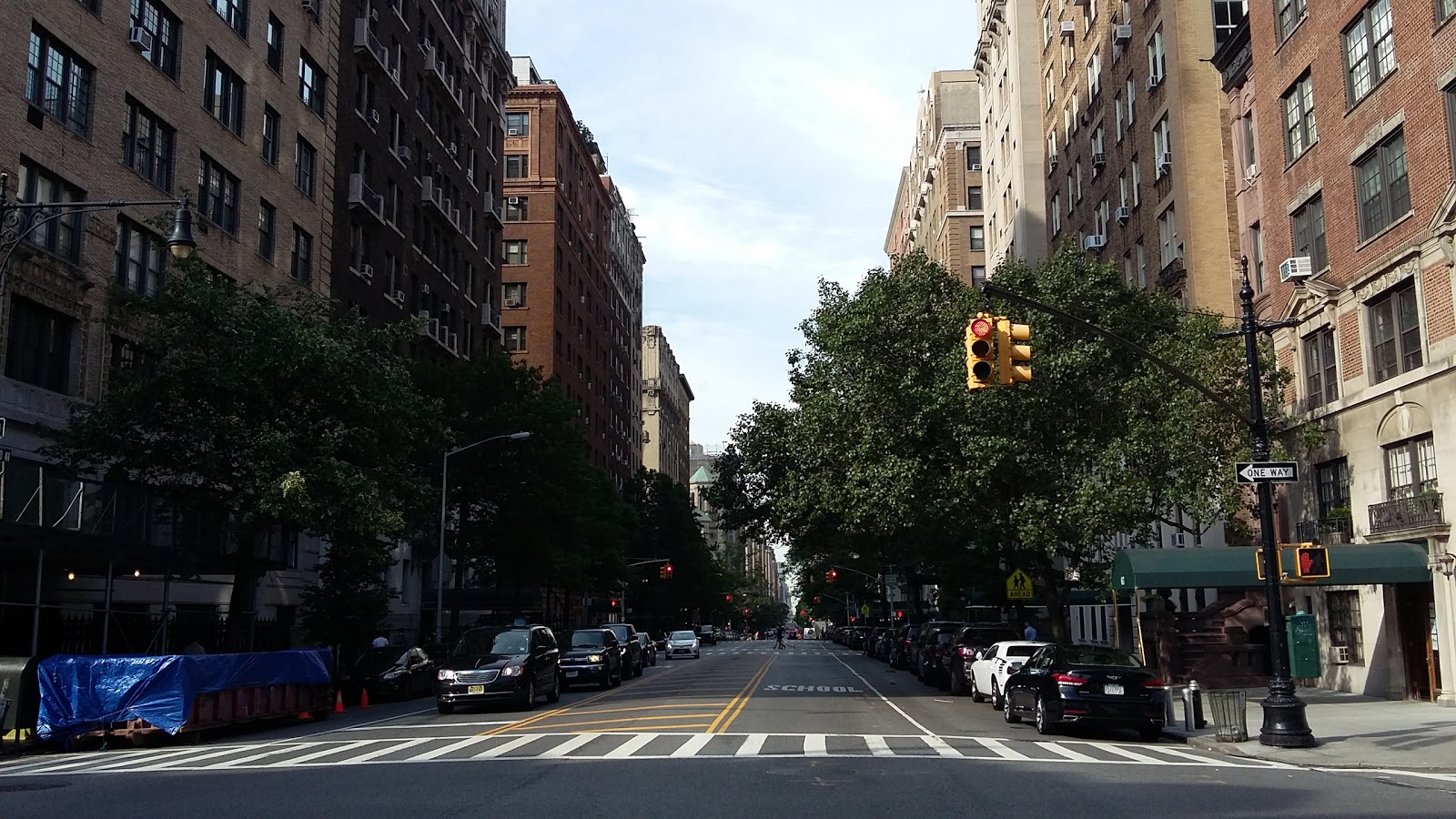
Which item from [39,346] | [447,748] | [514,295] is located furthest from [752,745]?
[514,295]

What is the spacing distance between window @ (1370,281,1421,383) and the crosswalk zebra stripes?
11927 millimetres

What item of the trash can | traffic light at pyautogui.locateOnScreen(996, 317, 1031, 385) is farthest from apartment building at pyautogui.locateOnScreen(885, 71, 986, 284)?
traffic light at pyautogui.locateOnScreen(996, 317, 1031, 385)

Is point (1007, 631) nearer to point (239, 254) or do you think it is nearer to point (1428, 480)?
point (1428, 480)

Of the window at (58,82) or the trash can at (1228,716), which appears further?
the window at (58,82)

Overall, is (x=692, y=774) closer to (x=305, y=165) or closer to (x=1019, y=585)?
(x=1019, y=585)

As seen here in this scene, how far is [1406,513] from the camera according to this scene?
25422 millimetres

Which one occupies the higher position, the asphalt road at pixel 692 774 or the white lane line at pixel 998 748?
the asphalt road at pixel 692 774

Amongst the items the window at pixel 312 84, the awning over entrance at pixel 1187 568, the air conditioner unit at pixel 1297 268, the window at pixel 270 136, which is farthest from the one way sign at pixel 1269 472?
the window at pixel 312 84

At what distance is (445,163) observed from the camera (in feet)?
198

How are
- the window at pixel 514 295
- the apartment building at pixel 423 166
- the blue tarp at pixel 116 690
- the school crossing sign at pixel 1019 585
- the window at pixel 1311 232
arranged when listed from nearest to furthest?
the blue tarp at pixel 116 690, the window at pixel 1311 232, the school crossing sign at pixel 1019 585, the apartment building at pixel 423 166, the window at pixel 514 295

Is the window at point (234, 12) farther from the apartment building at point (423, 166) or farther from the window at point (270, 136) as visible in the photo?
the apartment building at point (423, 166)

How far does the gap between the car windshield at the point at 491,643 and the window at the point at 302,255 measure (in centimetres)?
1946

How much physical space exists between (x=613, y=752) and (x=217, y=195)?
26894 mm

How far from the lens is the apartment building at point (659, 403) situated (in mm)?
144000
